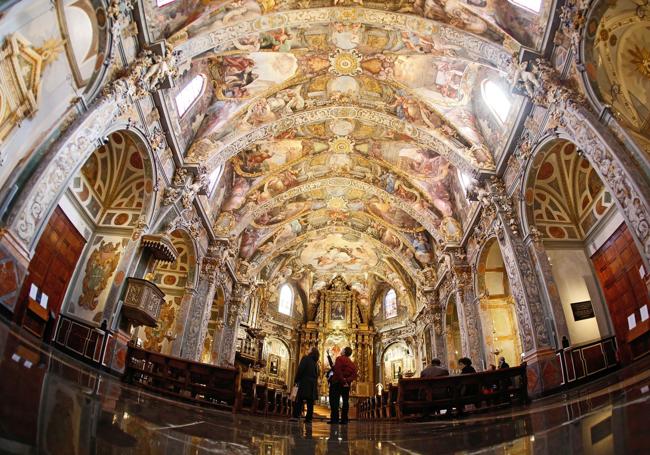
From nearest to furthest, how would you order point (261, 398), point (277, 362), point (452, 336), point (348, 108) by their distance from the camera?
point (261, 398) < point (348, 108) < point (452, 336) < point (277, 362)

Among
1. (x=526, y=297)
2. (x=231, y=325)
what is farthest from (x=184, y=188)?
(x=526, y=297)

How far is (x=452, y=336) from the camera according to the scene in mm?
19562

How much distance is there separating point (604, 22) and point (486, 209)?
649cm

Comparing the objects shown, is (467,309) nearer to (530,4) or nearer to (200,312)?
(200,312)

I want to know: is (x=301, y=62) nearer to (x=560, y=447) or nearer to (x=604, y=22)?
(x=604, y=22)

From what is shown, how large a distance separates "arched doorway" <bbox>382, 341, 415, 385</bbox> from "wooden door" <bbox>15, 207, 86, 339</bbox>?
21.7 meters

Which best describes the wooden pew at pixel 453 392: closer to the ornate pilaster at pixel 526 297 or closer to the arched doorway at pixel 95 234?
the ornate pilaster at pixel 526 297

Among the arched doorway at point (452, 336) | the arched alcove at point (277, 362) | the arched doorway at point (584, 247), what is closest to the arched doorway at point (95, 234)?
the arched doorway at point (584, 247)

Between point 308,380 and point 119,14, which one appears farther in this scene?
point 119,14

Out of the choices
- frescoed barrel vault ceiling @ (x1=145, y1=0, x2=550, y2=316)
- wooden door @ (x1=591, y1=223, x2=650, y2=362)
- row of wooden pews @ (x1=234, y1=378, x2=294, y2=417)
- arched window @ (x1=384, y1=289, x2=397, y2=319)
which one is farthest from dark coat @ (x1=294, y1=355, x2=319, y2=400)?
arched window @ (x1=384, y1=289, x2=397, y2=319)

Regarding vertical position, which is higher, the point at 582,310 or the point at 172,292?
the point at 172,292

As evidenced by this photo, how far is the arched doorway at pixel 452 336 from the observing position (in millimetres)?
18953

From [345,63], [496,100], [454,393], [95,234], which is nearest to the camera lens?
[454,393]

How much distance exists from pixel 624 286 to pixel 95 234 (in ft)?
49.8
